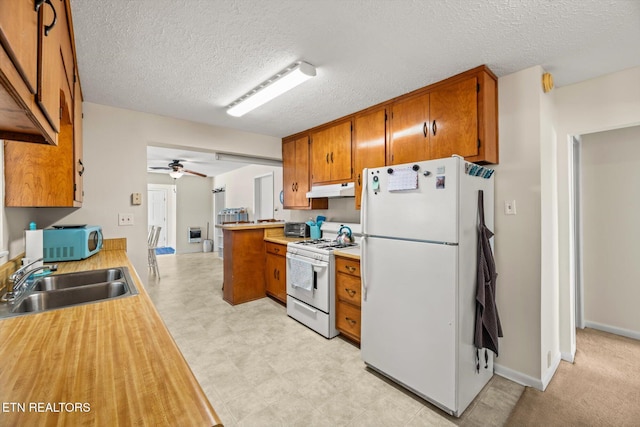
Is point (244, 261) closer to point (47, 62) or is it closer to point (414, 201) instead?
point (414, 201)

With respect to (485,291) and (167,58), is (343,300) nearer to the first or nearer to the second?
(485,291)

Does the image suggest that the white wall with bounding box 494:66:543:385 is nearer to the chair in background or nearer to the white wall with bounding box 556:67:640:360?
the white wall with bounding box 556:67:640:360

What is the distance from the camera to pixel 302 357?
2396mm

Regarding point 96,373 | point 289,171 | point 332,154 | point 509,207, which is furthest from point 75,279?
point 509,207

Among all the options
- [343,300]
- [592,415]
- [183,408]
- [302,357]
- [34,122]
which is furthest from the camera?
[343,300]

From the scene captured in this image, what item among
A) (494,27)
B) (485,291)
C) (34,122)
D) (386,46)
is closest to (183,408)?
(34,122)

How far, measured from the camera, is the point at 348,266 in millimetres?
2604

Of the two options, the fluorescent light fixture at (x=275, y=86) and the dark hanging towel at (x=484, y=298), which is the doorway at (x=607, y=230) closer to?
the dark hanging towel at (x=484, y=298)

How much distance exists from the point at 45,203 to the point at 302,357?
7.34 ft

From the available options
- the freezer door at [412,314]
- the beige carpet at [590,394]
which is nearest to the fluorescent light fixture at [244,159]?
the freezer door at [412,314]

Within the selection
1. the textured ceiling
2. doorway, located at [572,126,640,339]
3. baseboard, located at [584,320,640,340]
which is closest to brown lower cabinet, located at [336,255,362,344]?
the textured ceiling

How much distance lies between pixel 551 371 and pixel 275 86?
10.3ft

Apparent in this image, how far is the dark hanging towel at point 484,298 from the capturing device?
1832 mm

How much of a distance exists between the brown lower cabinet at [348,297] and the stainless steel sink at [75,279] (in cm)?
178
